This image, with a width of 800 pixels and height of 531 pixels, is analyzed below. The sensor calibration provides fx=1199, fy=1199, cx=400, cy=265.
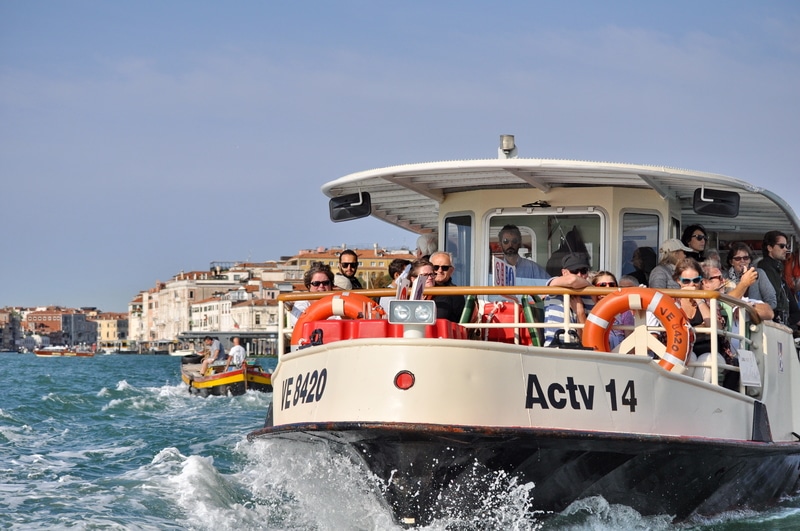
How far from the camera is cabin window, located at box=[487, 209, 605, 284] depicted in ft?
33.0

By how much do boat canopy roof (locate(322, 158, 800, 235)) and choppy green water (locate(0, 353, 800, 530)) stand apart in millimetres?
2499

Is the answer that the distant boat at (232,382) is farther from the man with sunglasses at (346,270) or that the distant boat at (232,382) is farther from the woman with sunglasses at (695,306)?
the woman with sunglasses at (695,306)

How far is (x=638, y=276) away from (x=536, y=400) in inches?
134

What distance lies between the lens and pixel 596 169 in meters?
8.95

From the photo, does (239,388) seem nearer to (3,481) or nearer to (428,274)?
(3,481)

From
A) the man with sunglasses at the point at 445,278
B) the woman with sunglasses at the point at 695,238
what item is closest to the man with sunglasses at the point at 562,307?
the man with sunglasses at the point at 445,278

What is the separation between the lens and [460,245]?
34.6ft

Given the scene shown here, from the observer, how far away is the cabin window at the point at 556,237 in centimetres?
1005

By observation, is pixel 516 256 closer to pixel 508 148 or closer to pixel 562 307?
pixel 508 148

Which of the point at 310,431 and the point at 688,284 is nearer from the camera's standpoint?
the point at 310,431

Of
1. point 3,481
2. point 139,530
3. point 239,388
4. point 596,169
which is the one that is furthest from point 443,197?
point 239,388

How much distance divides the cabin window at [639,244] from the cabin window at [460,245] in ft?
4.37

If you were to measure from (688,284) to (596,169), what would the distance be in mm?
1183

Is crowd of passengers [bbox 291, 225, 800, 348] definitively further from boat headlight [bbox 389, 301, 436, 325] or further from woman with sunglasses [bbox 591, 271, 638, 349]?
boat headlight [bbox 389, 301, 436, 325]
